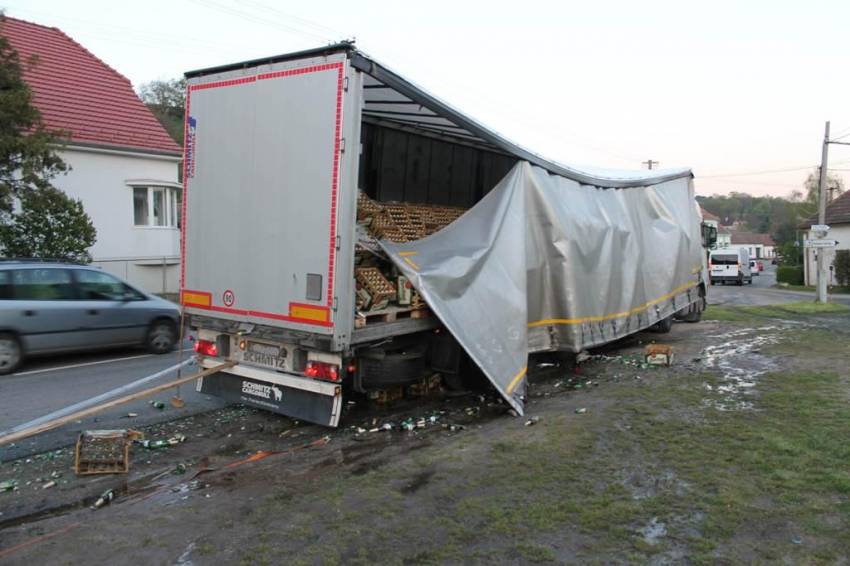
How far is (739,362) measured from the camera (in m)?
10.4

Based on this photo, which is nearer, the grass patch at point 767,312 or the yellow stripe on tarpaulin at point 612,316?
the yellow stripe on tarpaulin at point 612,316

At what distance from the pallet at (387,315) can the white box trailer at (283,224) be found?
0.07 meters

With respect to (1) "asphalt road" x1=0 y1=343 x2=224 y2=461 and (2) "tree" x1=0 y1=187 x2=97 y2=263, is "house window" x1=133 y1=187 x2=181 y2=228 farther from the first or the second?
(1) "asphalt road" x1=0 y1=343 x2=224 y2=461

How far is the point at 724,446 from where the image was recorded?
598 cm

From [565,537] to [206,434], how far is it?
401 centimetres

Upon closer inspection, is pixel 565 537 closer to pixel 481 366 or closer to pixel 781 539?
pixel 781 539

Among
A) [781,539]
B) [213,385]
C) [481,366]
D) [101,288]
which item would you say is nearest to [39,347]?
[101,288]

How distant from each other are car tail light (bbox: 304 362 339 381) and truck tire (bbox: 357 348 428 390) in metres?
0.67

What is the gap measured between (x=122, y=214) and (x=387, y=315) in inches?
670

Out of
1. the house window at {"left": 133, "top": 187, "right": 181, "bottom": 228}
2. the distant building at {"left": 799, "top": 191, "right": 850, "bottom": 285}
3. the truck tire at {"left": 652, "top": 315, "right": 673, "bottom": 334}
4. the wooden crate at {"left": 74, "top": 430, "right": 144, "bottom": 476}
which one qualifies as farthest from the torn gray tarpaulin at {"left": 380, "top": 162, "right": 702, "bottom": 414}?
the distant building at {"left": 799, "top": 191, "right": 850, "bottom": 285}

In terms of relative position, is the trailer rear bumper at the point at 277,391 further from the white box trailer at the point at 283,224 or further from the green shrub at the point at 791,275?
the green shrub at the point at 791,275

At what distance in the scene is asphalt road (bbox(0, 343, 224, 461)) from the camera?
6.74 metres

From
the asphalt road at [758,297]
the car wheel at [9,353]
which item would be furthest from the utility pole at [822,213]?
the car wheel at [9,353]

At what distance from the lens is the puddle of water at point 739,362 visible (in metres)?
7.85
